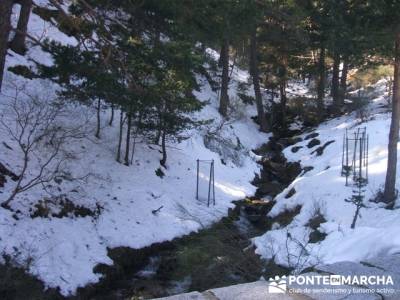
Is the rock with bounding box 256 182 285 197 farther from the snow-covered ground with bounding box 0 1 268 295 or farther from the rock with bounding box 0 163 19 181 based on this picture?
the rock with bounding box 0 163 19 181

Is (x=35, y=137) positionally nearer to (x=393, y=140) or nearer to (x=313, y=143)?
(x=393, y=140)

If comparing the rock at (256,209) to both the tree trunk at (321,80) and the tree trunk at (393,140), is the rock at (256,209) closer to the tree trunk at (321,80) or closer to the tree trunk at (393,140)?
the tree trunk at (393,140)

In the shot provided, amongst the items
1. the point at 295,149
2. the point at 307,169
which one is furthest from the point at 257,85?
the point at 307,169

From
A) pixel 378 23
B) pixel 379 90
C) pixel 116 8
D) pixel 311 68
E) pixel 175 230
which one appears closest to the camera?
pixel 378 23

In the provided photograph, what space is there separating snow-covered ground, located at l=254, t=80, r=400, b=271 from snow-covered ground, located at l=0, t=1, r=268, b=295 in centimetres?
256

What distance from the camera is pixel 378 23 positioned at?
1179 centimetres

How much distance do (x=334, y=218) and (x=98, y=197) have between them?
595 cm

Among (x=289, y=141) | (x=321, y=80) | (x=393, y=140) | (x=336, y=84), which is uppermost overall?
(x=321, y=80)

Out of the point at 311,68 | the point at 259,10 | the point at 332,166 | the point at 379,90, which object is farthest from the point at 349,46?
the point at 379,90

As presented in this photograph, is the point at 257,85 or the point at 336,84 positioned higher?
the point at 336,84

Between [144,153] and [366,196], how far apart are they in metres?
7.30

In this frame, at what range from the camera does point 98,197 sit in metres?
12.4

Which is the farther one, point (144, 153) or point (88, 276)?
point (144, 153)

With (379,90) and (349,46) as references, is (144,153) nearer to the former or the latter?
(349,46)
